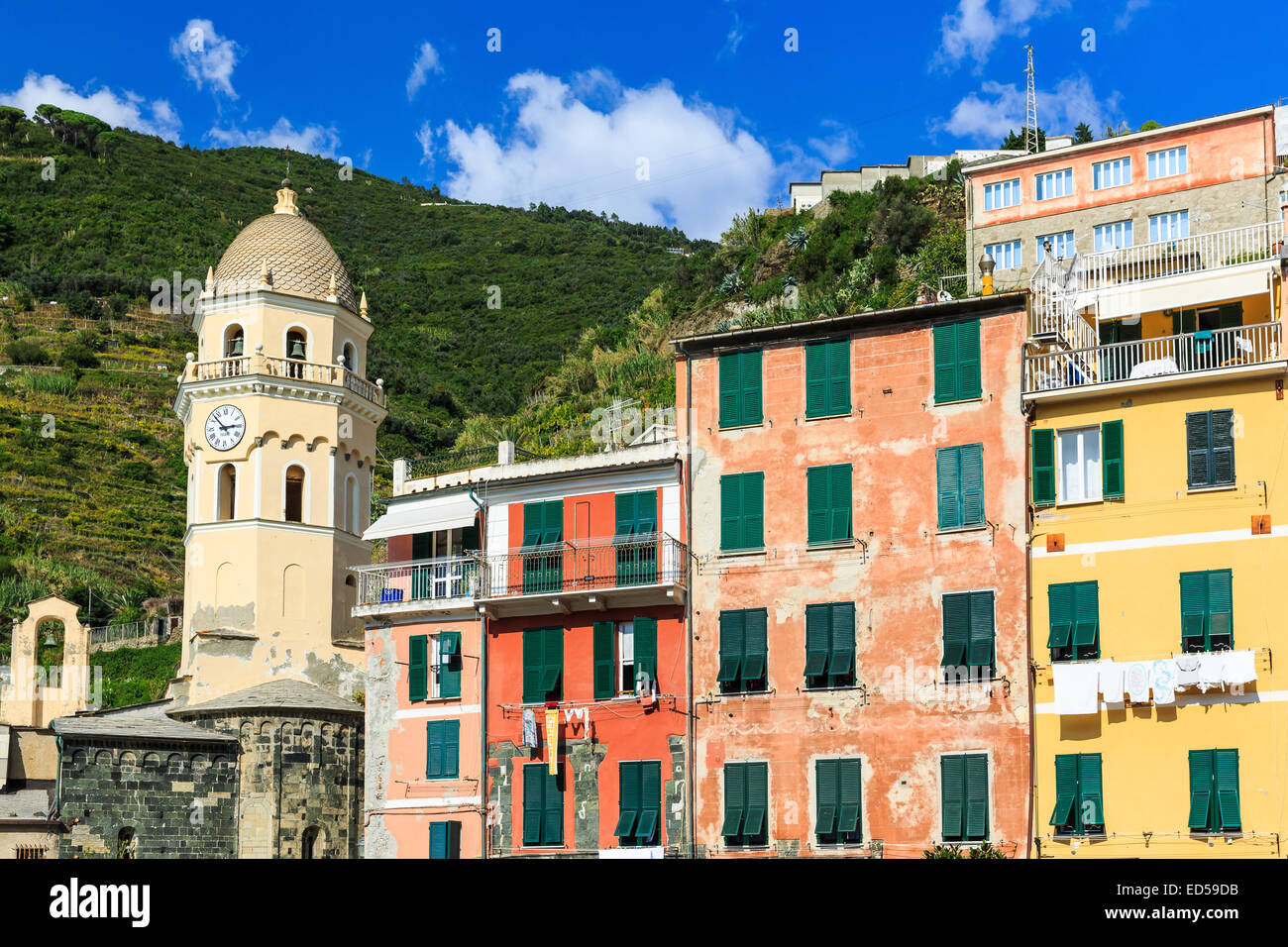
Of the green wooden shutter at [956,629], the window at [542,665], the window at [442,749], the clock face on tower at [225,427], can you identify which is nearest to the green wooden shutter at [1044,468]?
the green wooden shutter at [956,629]

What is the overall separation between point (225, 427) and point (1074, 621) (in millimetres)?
32987

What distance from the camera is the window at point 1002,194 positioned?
69.2m

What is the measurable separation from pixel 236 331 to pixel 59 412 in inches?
2495

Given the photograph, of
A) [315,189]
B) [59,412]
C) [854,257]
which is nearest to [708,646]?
[854,257]

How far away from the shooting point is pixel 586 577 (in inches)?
1783

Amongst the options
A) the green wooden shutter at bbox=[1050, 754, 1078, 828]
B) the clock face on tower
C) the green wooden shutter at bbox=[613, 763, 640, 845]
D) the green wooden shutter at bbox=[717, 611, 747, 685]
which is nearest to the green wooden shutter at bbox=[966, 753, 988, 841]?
the green wooden shutter at bbox=[1050, 754, 1078, 828]

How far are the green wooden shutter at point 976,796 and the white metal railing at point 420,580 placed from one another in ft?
45.7

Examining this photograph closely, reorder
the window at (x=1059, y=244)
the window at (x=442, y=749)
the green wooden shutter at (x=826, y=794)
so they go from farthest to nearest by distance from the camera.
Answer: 1. the window at (x=1059, y=244)
2. the window at (x=442, y=749)
3. the green wooden shutter at (x=826, y=794)

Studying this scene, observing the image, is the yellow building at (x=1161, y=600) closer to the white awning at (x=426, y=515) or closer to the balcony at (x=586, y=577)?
the balcony at (x=586, y=577)

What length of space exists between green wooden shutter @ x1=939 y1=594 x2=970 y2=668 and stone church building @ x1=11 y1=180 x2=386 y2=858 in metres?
23.4

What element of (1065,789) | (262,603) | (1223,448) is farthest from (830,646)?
(262,603)

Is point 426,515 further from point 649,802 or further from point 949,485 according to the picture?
point 949,485

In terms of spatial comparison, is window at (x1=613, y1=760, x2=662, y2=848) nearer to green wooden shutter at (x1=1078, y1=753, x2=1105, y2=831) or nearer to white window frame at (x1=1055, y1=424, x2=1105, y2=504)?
green wooden shutter at (x1=1078, y1=753, x2=1105, y2=831)

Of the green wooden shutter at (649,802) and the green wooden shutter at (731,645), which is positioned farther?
the green wooden shutter at (731,645)
